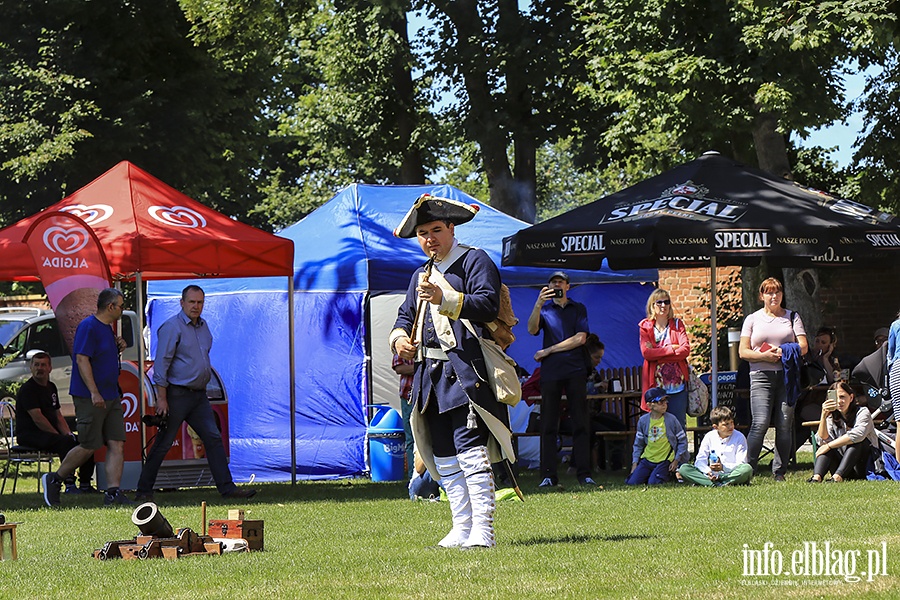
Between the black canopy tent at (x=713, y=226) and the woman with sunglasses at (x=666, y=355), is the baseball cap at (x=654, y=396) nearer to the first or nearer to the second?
the woman with sunglasses at (x=666, y=355)

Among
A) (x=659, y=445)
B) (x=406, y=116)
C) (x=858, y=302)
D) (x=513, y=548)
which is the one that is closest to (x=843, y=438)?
(x=659, y=445)

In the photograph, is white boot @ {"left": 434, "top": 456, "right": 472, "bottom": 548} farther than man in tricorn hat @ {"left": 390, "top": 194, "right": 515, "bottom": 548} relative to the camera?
Yes

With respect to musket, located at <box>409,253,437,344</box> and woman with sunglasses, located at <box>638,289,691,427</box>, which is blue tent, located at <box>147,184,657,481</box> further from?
musket, located at <box>409,253,437,344</box>

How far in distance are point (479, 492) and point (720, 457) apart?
18.2 feet

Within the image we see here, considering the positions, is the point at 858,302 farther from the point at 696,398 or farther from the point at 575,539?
the point at 575,539

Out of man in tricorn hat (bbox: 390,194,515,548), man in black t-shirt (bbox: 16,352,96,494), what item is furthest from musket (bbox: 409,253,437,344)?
man in black t-shirt (bbox: 16,352,96,494)

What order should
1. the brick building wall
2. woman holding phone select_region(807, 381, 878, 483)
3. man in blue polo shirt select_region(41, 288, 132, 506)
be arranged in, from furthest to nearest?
the brick building wall < woman holding phone select_region(807, 381, 878, 483) < man in blue polo shirt select_region(41, 288, 132, 506)

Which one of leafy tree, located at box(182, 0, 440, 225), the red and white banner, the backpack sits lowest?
the backpack

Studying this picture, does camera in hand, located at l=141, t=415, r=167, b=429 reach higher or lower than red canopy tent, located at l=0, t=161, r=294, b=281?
lower

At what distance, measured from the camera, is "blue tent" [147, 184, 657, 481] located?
1631 cm

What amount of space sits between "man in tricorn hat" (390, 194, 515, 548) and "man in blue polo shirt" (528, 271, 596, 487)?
523 cm

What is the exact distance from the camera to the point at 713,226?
1322 cm

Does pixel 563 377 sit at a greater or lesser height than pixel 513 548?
greater

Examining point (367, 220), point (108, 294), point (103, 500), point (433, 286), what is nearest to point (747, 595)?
point (433, 286)
